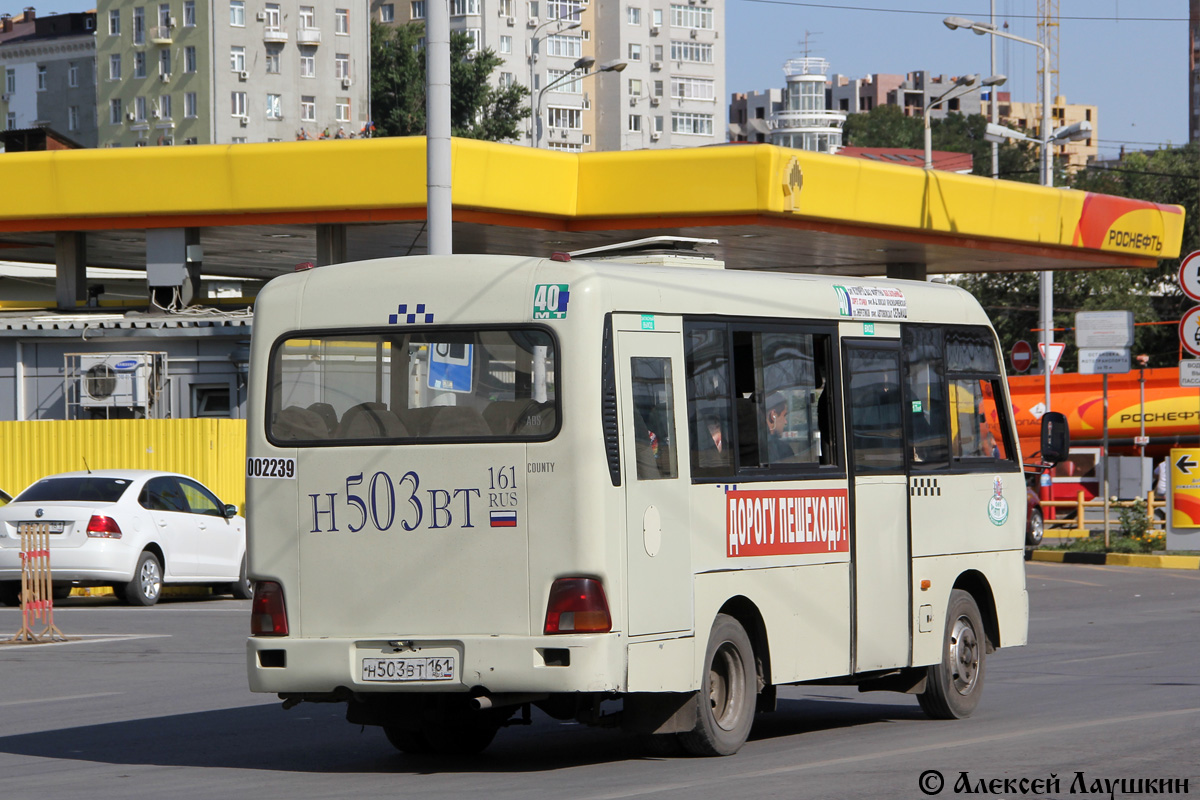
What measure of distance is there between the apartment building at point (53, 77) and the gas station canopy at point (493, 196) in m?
90.0

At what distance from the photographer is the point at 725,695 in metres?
9.72

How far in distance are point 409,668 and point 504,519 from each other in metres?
0.89

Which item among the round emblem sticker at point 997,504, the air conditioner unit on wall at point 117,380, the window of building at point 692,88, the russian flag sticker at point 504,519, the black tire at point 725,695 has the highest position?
the window of building at point 692,88

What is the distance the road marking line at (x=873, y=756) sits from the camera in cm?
835

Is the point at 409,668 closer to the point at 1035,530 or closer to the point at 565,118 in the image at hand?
the point at 1035,530

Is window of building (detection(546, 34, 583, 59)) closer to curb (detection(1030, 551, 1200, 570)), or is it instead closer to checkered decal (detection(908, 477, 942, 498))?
curb (detection(1030, 551, 1200, 570))

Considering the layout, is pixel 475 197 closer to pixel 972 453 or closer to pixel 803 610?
pixel 972 453

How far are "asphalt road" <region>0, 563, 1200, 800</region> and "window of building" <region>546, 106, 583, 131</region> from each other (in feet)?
392

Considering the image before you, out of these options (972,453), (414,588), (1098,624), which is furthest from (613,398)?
(1098,624)

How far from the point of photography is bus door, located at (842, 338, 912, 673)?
10.7 m

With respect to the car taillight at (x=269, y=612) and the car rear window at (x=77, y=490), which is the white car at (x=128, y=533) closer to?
the car rear window at (x=77, y=490)

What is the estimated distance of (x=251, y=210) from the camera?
26.6 meters

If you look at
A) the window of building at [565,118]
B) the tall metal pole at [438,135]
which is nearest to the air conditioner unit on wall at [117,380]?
the tall metal pole at [438,135]

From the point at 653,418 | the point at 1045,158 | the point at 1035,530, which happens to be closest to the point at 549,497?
the point at 653,418
